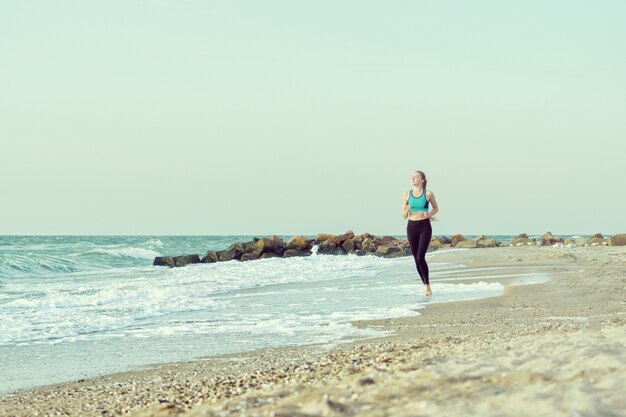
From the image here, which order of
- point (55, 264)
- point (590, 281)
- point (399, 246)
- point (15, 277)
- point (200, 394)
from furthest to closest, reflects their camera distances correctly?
point (399, 246) → point (55, 264) → point (15, 277) → point (590, 281) → point (200, 394)

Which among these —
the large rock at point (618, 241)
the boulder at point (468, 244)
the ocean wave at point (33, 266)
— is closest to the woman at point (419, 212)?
the ocean wave at point (33, 266)

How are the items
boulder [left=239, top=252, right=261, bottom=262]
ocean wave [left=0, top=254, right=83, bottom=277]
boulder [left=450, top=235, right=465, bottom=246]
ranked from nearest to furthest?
ocean wave [left=0, top=254, right=83, bottom=277], boulder [left=239, top=252, right=261, bottom=262], boulder [left=450, top=235, right=465, bottom=246]

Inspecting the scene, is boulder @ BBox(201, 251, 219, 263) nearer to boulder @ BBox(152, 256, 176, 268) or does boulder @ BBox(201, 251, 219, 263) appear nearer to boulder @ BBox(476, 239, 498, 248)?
boulder @ BBox(152, 256, 176, 268)

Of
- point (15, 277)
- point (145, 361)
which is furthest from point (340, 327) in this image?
point (15, 277)

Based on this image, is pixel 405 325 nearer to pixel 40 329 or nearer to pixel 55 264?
pixel 40 329

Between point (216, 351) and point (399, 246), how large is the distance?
30.2 meters

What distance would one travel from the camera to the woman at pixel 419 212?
41.4ft

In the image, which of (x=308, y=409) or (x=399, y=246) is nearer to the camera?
(x=308, y=409)

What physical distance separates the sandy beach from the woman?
4.20 metres

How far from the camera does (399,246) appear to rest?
3762 cm

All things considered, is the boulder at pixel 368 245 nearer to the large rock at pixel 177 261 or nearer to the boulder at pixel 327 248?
the boulder at pixel 327 248

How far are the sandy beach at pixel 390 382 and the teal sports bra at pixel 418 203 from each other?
4228 millimetres

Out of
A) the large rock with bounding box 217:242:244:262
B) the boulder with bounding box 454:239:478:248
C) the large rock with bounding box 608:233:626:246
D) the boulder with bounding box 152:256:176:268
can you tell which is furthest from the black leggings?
the boulder with bounding box 454:239:478:248

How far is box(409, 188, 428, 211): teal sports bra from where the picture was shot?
41.4 feet
